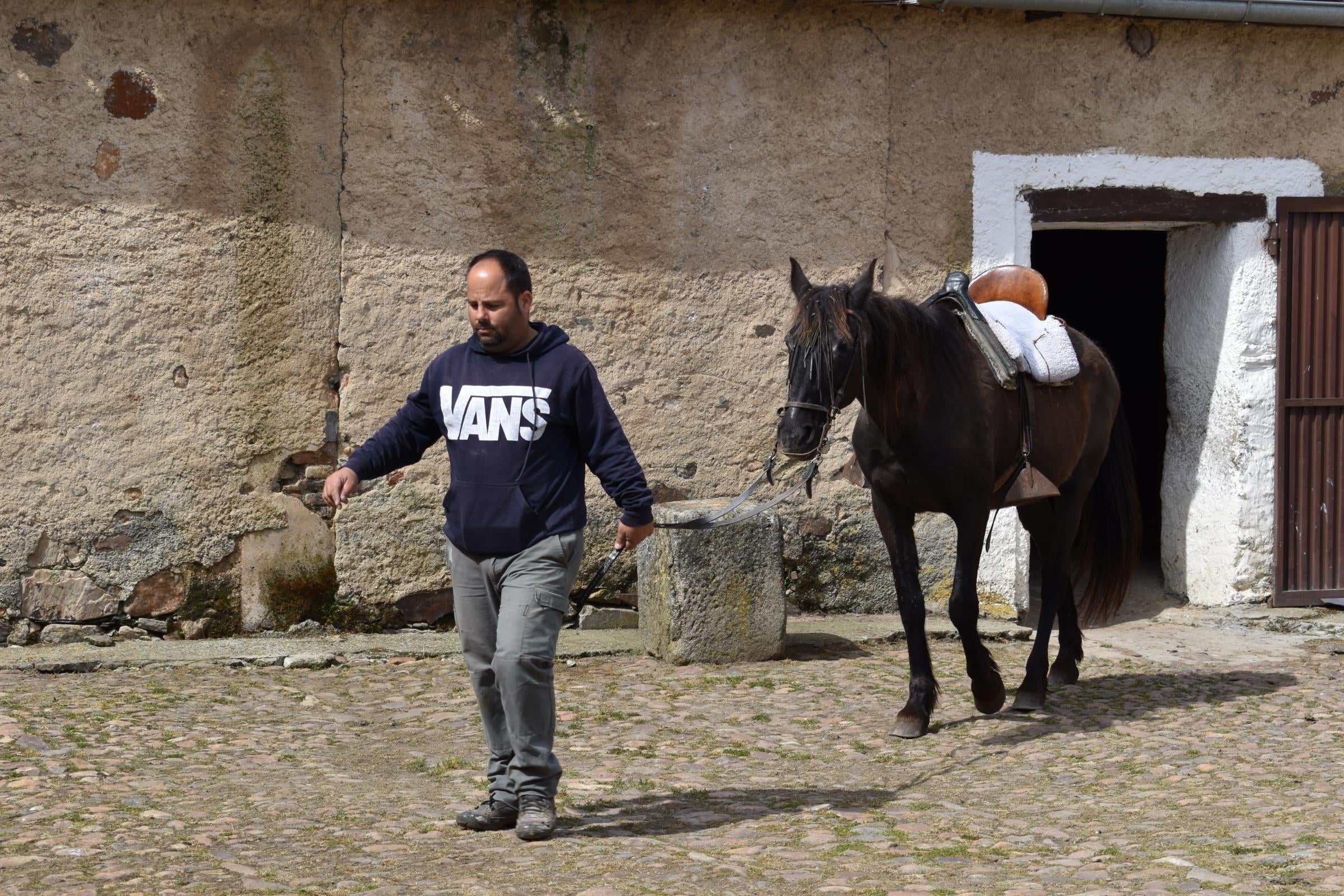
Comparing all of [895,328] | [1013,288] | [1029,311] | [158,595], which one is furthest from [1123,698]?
[158,595]

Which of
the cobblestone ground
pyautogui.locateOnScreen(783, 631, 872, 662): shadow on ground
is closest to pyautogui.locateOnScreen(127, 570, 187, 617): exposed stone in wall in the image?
the cobblestone ground

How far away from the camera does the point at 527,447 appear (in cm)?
414

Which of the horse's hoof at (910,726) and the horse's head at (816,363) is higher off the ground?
the horse's head at (816,363)

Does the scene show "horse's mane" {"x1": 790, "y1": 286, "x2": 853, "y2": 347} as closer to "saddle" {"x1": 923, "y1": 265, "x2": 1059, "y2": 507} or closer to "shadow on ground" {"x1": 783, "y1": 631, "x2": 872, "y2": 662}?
"saddle" {"x1": 923, "y1": 265, "x2": 1059, "y2": 507}

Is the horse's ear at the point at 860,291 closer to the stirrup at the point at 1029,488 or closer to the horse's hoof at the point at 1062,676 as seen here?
the stirrup at the point at 1029,488

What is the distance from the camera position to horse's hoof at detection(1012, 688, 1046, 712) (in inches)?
230

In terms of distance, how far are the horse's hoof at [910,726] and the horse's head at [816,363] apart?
1.16 meters

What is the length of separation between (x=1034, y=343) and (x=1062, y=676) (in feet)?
4.75

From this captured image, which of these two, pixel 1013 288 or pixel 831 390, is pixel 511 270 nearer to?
pixel 831 390

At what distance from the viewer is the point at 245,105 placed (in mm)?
6914

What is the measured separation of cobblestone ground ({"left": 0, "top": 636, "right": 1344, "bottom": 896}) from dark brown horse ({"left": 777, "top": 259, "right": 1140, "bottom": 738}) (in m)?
0.32

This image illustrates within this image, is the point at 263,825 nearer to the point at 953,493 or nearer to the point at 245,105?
the point at 953,493

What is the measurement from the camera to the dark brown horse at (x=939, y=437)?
500 cm

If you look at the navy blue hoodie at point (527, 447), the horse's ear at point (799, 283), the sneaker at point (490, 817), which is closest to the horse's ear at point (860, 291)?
the horse's ear at point (799, 283)
